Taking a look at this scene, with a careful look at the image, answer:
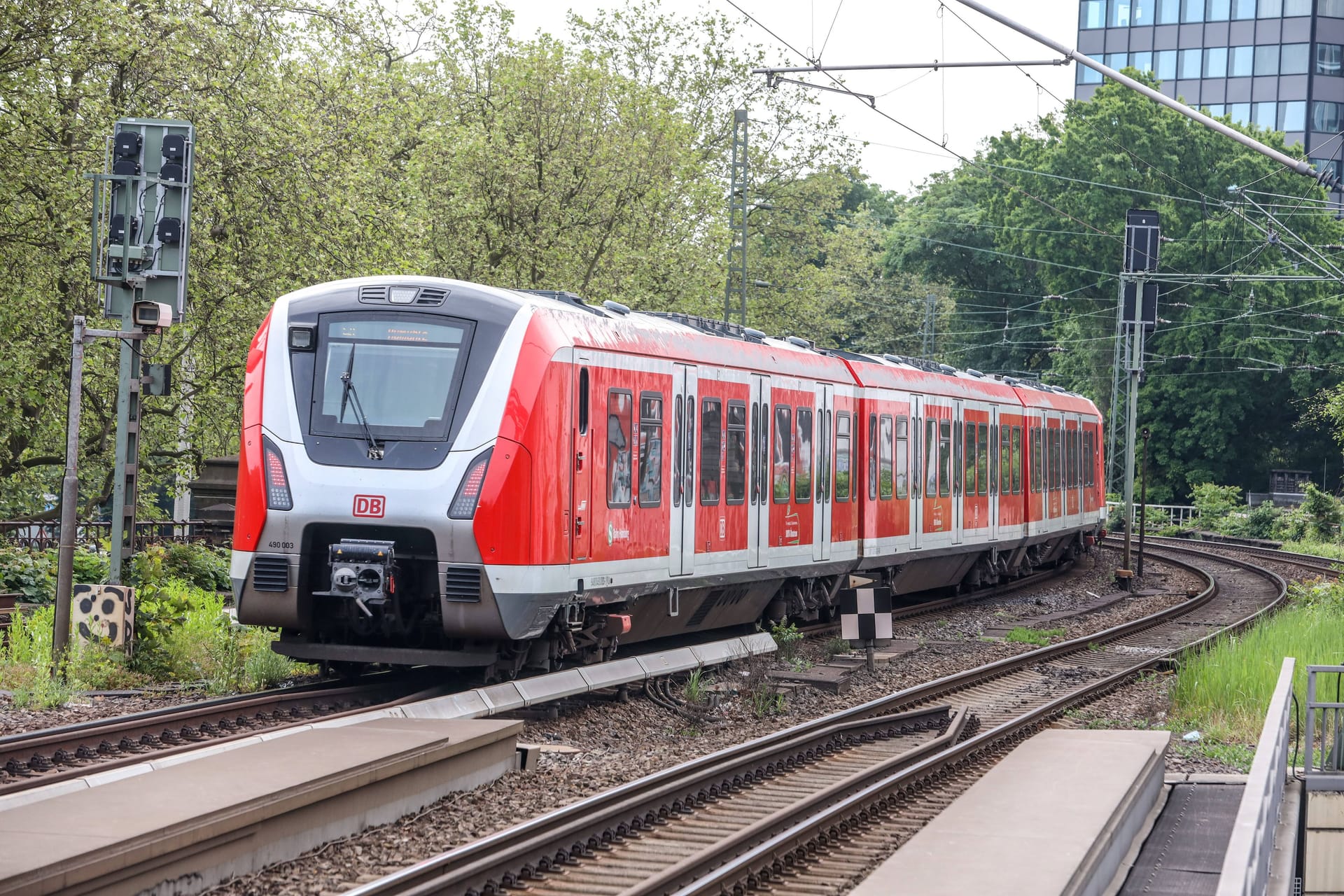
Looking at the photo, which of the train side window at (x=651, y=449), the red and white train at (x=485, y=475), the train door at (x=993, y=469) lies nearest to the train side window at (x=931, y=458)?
the train door at (x=993, y=469)

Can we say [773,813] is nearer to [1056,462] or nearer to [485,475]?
[485,475]

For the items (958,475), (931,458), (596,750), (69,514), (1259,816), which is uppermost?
(931,458)

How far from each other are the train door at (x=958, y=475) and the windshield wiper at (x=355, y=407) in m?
13.3

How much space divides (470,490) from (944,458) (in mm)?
12972

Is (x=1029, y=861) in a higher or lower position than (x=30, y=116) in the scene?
lower

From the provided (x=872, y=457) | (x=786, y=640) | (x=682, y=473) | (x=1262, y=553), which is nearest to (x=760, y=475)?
(x=786, y=640)

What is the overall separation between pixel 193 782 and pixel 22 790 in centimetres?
109

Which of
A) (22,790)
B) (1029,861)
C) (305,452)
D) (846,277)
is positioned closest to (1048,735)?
(1029,861)

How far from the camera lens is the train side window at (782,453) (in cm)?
1680

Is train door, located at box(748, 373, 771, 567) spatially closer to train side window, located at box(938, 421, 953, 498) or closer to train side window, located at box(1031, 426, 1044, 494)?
train side window, located at box(938, 421, 953, 498)

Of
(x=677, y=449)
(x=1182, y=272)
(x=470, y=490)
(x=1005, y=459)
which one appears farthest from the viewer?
(x=1182, y=272)

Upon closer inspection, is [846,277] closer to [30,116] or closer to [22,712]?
[30,116]

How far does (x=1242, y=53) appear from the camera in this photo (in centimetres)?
7719

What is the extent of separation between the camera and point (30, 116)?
20.7 metres
